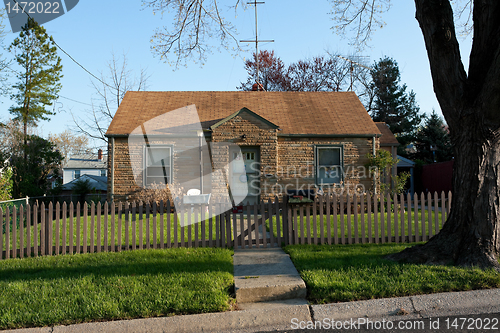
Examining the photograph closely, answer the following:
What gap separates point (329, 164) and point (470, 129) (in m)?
9.25

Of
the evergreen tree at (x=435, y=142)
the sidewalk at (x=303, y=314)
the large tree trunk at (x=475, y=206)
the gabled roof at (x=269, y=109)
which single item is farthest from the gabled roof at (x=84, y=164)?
the large tree trunk at (x=475, y=206)

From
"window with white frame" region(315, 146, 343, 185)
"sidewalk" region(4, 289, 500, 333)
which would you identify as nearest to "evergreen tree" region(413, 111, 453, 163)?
"window with white frame" region(315, 146, 343, 185)

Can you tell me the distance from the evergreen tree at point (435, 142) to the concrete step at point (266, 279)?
2763cm

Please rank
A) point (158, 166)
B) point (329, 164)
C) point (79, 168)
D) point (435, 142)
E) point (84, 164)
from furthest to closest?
point (84, 164)
point (79, 168)
point (435, 142)
point (329, 164)
point (158, 166)

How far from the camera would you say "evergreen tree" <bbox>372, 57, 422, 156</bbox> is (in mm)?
36250

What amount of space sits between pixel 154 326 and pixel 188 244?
10.6ft

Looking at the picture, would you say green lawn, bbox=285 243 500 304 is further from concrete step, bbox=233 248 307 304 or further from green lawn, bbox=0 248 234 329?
green lawn, bbox=0 248 234 329

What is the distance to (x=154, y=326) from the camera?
12.6 ft

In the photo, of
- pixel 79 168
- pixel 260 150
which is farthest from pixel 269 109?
pixel 79 168

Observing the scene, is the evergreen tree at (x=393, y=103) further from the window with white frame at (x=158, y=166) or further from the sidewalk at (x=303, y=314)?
the sidewalk at (x=303, y=314)

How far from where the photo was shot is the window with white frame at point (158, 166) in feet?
46.4

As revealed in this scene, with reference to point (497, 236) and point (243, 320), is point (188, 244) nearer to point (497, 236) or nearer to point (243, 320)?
point (243, 320)

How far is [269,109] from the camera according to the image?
16234mm

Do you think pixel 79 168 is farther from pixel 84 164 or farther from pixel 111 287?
pixel 111 287
